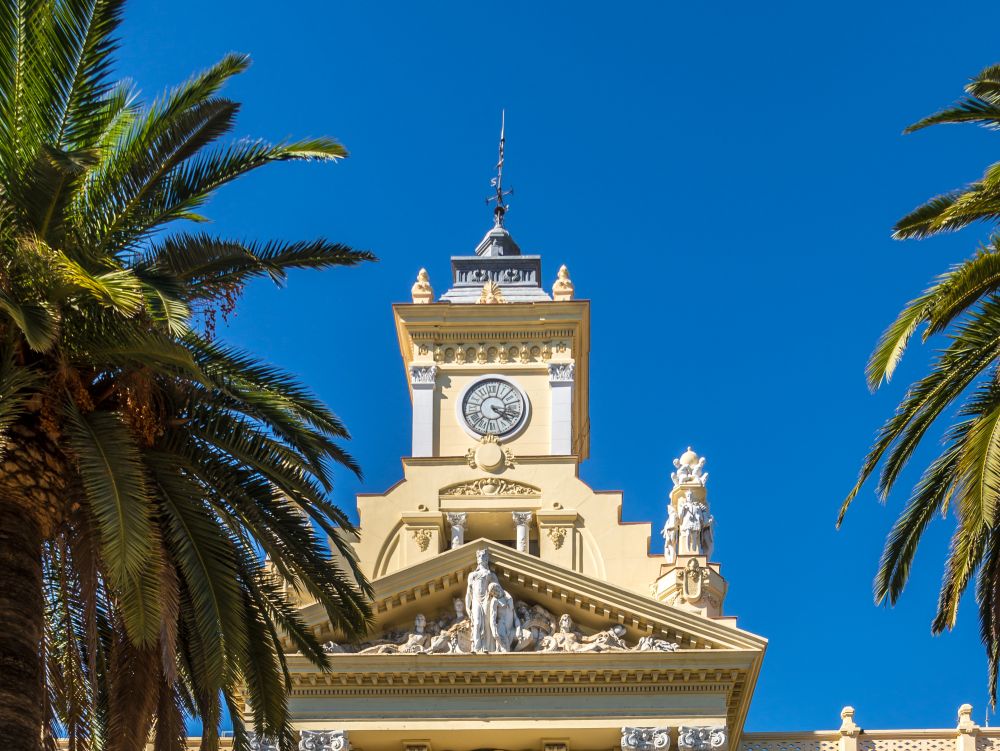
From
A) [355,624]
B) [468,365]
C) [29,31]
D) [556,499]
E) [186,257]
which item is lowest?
[355,624]

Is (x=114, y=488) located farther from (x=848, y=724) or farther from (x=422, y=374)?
(x=422, y=374)

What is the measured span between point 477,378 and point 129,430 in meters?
29.5

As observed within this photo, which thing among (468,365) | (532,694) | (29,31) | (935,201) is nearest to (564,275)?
(468,365)

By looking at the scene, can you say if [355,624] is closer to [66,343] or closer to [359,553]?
[66,343]

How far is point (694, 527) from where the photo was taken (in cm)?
4534

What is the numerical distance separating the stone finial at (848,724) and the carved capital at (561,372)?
12.3 metres

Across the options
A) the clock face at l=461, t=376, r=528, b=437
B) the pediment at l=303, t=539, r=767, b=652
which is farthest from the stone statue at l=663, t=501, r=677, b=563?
the clock face at l=461, t=376, r=528, b=437

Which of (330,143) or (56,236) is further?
(330,143)

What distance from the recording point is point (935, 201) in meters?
25.9

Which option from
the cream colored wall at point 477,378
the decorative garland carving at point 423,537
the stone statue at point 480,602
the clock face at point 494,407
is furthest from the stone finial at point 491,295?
the stone statue at point 480,602

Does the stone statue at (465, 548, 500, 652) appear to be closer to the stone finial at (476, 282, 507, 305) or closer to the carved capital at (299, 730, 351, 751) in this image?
the carved capital at (299, 730, 351, 751)

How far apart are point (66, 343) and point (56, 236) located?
3.69 ft

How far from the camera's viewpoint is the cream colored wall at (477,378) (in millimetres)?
51562

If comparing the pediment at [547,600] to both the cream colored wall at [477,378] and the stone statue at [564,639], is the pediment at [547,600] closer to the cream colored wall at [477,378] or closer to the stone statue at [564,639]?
the stone statue at [564,639]
